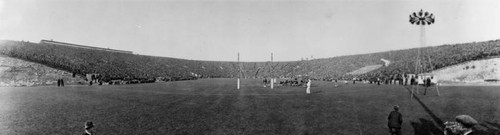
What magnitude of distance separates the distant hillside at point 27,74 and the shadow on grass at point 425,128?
44.2m

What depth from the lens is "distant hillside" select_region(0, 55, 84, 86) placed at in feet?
125

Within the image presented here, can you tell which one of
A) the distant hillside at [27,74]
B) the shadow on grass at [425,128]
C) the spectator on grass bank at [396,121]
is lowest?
the shadow on grass at [425,128]

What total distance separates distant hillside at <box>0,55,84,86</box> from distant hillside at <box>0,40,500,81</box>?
194 centimetres

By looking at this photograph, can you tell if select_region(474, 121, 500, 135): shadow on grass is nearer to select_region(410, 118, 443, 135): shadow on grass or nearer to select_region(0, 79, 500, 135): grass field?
select_region(0, 79, 500, 135): grass field

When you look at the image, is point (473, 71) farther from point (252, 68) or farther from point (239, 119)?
point (252, 68)

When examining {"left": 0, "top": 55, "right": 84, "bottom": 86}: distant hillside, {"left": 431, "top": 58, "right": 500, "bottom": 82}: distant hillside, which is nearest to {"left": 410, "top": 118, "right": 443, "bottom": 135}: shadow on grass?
{"left": 431, "top": 58, "right": 500, "bottom": 82}: distant hillside

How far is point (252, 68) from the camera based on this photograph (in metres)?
124

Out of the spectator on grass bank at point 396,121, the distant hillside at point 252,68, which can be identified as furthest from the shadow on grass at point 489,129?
the distant hillside at point 252,68

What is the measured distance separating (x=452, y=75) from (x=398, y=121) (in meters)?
40.6

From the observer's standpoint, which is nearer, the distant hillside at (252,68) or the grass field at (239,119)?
the grass field at (239,119)

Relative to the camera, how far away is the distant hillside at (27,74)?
38.1m

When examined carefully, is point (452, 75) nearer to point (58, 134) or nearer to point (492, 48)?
point (492, 48)

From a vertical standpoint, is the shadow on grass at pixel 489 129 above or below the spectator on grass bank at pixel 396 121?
below

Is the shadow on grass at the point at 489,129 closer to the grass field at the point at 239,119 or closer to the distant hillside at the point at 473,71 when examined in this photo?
the grass field at the point at 239,119
